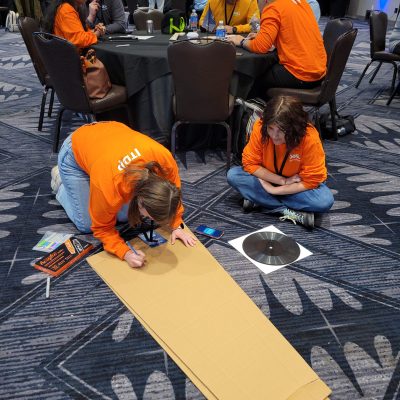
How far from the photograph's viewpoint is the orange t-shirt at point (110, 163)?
1.40m

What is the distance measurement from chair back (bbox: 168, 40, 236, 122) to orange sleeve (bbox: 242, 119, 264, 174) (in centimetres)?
39

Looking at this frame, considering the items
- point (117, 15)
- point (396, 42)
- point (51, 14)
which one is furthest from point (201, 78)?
point (396, 42)

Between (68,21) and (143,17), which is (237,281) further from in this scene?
(143,17)

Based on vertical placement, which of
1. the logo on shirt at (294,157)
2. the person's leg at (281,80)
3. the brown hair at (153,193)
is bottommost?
the logo on shirt at (294,157)

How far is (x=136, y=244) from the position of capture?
1805 mm

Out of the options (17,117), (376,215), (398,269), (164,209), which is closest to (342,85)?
(376,215)

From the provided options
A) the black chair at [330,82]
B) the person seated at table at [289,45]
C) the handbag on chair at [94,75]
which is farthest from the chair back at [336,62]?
the handbag on chair at [94,75]

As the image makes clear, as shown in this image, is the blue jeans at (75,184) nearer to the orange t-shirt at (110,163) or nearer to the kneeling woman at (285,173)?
the orange t-shirt at (110,163)

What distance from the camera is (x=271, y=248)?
1.80m

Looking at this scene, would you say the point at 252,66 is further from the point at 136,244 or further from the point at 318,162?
the point at 136,244

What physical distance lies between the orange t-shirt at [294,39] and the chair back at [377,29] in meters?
1.58

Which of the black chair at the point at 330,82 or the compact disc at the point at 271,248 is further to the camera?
the black chair at the point at 330,82

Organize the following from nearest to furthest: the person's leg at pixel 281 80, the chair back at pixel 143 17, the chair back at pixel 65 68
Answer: the chair back at pixel 65 68 → the person's leg at pixel 281 80 → the chair back at pixel 143 17

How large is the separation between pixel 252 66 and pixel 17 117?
2.22 meters
